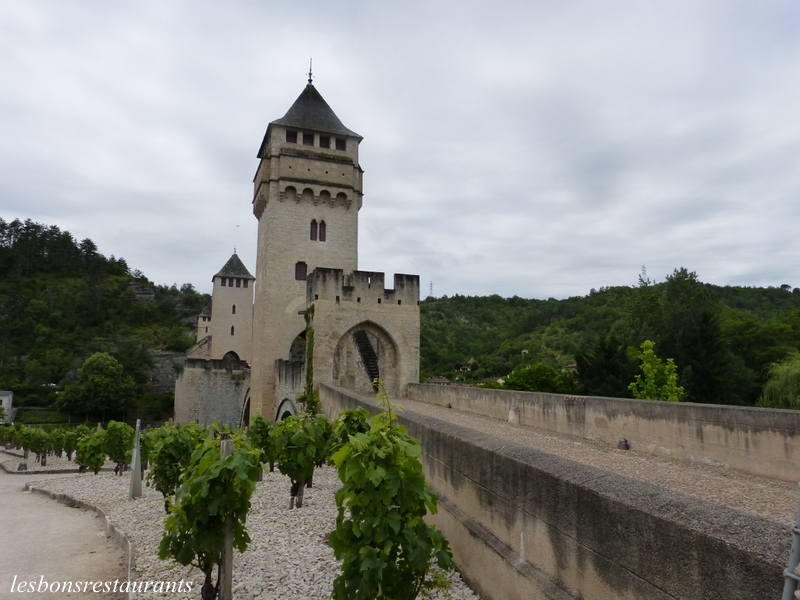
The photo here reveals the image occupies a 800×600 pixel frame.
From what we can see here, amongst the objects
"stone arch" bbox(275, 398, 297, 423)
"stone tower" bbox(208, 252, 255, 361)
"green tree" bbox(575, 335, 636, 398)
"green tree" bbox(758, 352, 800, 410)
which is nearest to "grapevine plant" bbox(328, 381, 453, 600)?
"stone arch" bbox(275, 398, 297, 423)

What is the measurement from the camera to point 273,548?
5953 millimetres

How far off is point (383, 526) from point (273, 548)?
10.8ft

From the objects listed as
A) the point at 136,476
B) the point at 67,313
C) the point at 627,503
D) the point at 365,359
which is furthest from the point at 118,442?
the point at 67,313

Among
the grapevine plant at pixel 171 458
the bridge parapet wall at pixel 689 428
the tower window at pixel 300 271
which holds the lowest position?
the grapevine plant at pixel 171 458

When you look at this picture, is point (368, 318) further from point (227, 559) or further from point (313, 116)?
point (227, 559)

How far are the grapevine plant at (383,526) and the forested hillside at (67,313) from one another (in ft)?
219

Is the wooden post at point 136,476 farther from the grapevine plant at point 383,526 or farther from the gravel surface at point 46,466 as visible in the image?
the gravel surface at point 46,466

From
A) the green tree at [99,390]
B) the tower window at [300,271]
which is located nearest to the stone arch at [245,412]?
the tower window at [300,271]

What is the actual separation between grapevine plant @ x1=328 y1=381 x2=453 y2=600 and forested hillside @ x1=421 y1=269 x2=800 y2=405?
82.7ft

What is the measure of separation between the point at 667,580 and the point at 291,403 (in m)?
21.5

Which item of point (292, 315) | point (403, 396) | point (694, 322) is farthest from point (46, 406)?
point (694, 322)

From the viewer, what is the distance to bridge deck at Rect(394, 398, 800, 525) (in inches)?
163

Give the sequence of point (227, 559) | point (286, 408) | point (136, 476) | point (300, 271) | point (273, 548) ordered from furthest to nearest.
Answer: point (300, 271) < point (286, 408) < point (136, 476) < point (273, 548) < point (227, 559)

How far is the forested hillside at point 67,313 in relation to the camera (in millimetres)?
65188
